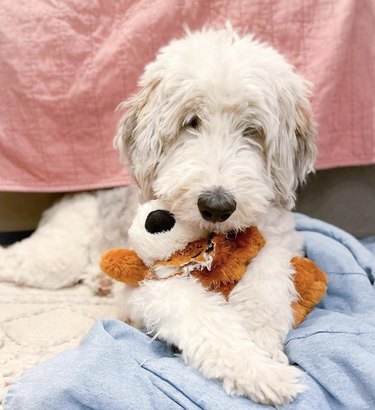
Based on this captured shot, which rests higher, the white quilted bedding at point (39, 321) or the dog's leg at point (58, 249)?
the dog's leg at point (58, 249)

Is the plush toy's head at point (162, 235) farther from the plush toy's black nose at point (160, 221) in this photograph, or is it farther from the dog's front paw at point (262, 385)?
the dog's front paw at point (262, 385)

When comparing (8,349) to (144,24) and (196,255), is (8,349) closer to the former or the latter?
(196,255)

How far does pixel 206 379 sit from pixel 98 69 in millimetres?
1339

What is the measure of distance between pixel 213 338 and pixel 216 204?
1.06 feet

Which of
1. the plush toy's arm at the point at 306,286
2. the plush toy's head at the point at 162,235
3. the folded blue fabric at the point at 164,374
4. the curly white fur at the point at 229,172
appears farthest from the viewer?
the plush toy's arm at the point at 306,286

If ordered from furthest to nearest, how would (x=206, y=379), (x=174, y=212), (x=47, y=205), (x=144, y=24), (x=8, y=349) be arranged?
(x=47, y=205) < (x=144, y=24) < (x=8, y=349) < (x=174, y=212) < (x=206, y=379)

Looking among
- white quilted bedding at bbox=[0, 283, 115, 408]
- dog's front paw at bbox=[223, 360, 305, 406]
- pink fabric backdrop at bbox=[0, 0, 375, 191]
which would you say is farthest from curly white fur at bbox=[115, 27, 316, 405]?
pink fabric backdrop at bbox=[0, 0, 375, 191]

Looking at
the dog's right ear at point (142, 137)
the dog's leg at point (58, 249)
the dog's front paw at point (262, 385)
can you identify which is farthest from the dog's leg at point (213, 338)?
the dog's leg at point (58, 249)

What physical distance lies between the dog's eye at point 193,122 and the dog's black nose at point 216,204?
0.27m

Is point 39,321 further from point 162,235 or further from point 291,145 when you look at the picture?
point 291,145

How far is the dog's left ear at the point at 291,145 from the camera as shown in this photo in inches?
58.4

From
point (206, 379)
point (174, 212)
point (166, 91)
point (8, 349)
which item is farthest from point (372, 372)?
point (8, 349)

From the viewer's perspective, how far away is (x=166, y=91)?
1.43 meters

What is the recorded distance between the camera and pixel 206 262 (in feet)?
4.42
